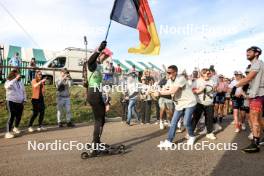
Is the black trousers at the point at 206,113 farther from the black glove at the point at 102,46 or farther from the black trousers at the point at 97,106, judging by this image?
the black glove at the point at 102,46

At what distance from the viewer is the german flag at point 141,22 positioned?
24.7ft

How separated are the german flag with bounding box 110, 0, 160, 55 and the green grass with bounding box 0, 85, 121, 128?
5.66 m

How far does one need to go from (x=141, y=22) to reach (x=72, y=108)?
7780mm

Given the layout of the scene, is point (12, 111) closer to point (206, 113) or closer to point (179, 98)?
point (179, 98)

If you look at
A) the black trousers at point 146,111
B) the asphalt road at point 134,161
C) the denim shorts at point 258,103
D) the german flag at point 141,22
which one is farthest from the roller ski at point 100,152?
the black trousers at point 146,111

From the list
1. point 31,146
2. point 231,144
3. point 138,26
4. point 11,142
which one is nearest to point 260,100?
point 231,144

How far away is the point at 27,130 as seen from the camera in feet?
33.6

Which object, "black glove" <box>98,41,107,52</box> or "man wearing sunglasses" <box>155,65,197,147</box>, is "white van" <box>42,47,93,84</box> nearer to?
"man wearing sunglasses" <box>155,65,197,147</box>

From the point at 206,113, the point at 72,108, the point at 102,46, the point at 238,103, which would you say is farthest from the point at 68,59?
the point at 102,46

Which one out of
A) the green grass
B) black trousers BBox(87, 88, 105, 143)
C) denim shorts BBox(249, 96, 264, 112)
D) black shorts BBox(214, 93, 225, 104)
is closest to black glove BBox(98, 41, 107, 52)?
black trousers BBox(87, 88, 105, 143)

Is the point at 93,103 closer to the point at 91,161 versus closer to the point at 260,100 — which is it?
the point at 91,161

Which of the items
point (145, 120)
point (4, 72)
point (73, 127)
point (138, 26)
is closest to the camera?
point (138, 26)

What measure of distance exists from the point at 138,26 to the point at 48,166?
3.90 m

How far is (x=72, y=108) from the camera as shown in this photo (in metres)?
14.7
